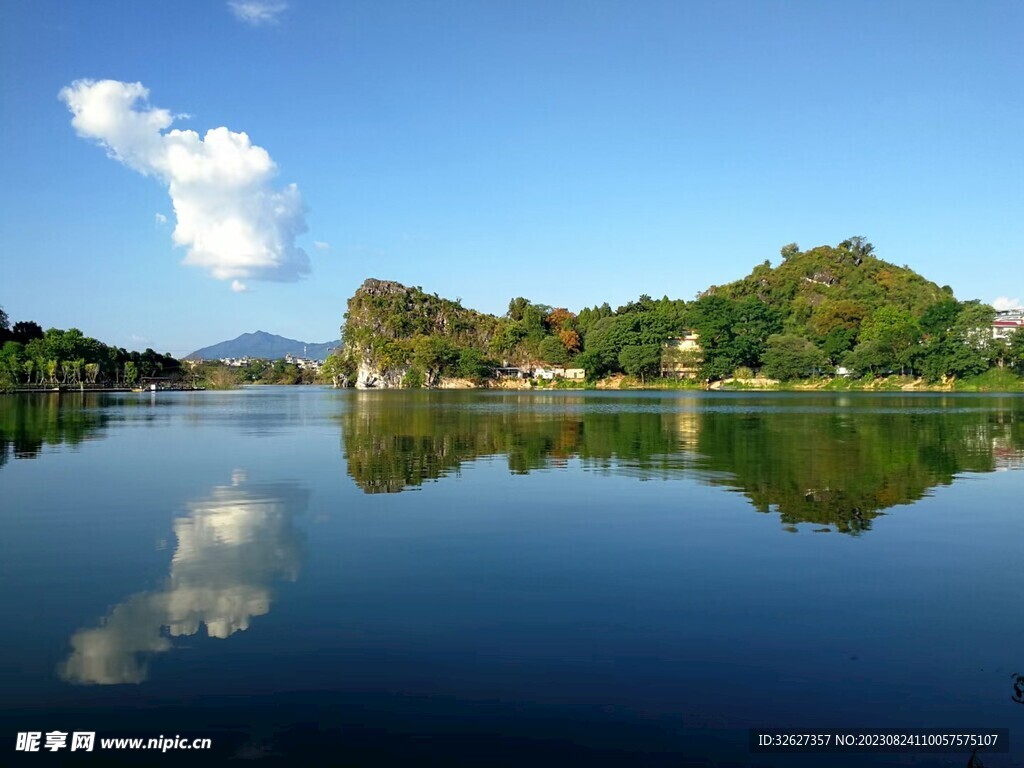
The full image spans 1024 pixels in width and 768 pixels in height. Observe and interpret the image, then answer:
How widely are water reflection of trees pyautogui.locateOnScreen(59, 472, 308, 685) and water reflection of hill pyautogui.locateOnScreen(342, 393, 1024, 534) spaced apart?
13.2ft

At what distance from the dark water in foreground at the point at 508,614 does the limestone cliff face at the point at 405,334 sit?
432 ft

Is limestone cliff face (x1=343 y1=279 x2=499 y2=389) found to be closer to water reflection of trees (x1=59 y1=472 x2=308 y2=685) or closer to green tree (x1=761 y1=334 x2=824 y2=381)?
green tree (x1=761 y1=334 x2=824 y2=381)

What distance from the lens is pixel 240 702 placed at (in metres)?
5.42

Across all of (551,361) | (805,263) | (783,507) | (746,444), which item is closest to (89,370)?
(551,361)

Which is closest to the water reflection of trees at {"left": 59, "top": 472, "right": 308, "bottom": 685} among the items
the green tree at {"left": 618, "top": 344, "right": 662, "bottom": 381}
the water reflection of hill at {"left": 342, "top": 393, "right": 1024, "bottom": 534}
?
the water reflection of hill at {"left": 342, "top": 393, "right": 1024, "bottom": 534}

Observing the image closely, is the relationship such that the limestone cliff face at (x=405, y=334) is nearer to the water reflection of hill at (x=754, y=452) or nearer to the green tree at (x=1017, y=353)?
the green tree at (x=1017, y=353)

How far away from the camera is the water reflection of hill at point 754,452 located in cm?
1517

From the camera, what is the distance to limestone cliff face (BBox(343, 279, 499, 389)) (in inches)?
5840

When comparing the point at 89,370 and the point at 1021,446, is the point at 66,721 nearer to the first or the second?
the point at 1021,446

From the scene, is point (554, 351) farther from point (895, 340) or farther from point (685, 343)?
point (895, 340)

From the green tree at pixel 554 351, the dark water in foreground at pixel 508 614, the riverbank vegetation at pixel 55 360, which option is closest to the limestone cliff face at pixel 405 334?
the green tree at pixel 554 351

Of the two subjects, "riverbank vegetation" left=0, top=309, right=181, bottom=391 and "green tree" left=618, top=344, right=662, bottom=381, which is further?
"green tree" left=618, top=344, right=662, bottom=381

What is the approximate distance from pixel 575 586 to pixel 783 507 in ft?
21.5

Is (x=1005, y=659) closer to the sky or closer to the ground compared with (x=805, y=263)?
closer to the ground
